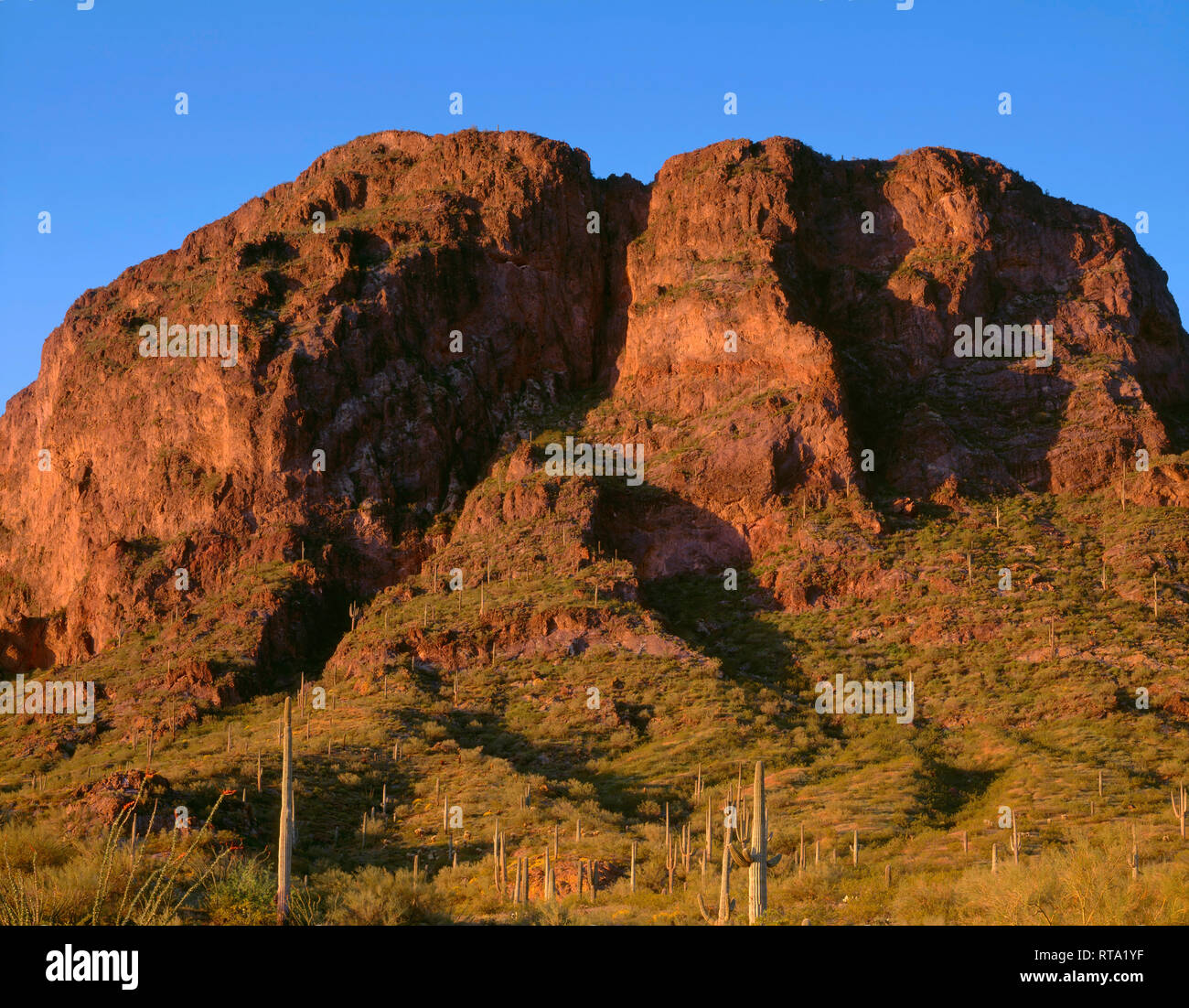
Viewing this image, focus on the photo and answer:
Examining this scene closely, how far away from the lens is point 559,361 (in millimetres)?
83938

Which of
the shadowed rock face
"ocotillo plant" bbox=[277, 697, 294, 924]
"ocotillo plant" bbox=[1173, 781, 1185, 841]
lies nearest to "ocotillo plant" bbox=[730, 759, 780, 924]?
"ocotillo plant" bbox=[277, 697, 294, 924]

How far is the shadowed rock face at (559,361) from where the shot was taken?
6912 cm

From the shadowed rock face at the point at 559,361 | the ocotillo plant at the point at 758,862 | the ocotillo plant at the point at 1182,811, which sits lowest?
the ocotillo plant at the point at 1182,811

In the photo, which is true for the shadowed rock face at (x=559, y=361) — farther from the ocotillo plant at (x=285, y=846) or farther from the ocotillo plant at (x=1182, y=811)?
the ocotillo plant at (x=285, y=846)

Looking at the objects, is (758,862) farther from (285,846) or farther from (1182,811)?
(1182,811)

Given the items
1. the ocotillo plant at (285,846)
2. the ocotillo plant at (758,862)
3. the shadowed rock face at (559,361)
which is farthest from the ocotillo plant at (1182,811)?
the shadowed rock face at (559,361)

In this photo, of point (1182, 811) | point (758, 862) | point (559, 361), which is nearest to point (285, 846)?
point (758, 862)

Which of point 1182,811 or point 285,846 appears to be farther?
point 1182,811

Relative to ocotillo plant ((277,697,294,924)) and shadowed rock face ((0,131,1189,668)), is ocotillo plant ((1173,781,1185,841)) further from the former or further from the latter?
shadowed rock face ((0,131,1189,668))

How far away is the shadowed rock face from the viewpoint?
69125mm

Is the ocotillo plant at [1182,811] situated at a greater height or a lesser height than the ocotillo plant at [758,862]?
lesser

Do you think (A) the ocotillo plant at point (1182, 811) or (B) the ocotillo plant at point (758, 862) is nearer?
(B) the ocotillo plant at point (758, 862)
